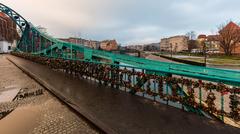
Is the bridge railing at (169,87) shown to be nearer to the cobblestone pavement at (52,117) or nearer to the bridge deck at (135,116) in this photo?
the bridge deck at (135,116)

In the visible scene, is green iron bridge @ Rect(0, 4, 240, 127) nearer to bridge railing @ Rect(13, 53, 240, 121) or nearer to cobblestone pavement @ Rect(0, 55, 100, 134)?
bridge railing @ Rect(13, 53, 240, 121)

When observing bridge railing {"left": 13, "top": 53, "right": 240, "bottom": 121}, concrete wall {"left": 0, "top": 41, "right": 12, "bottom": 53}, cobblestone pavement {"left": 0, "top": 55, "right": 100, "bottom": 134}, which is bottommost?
cobblestone pavement {"left": 0, "top": 55, "right": 100, "bottom": 134}

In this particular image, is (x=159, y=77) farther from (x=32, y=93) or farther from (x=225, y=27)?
(x=225, y=27)

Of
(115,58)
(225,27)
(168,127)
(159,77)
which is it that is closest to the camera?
(168,127)

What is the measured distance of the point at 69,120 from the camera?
16.8 feet

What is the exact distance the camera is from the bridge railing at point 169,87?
15.0 feet

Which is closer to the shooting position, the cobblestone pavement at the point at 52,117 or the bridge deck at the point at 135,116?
the bridge deck at the point at 135,116

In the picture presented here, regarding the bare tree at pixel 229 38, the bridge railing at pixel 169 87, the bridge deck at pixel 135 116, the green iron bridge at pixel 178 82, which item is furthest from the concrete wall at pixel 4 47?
the bridge deck at pixel 135 116

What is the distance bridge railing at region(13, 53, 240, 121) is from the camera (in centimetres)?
459

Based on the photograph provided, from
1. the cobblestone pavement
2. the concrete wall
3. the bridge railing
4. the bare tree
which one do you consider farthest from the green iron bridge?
the concrete wall

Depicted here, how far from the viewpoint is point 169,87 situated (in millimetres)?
5930

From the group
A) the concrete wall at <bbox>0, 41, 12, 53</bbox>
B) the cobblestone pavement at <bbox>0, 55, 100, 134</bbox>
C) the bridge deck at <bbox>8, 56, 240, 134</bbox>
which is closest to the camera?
the bridge deck at <bbox>8, 56, 240, 134</bbox>

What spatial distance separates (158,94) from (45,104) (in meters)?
3.73

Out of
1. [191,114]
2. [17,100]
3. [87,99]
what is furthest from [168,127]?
[17,100]
